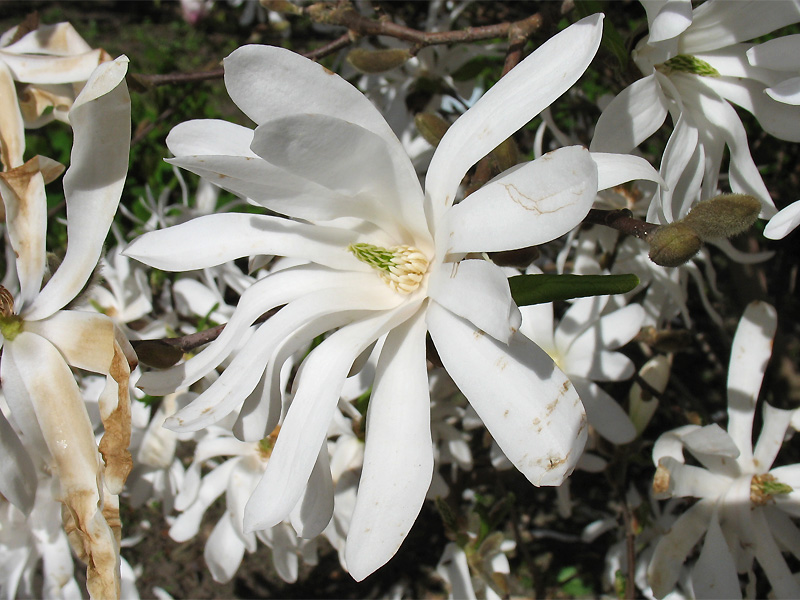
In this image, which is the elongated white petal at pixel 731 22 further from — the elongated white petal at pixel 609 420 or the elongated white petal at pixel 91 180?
the elongated white petal at pixel 91 180

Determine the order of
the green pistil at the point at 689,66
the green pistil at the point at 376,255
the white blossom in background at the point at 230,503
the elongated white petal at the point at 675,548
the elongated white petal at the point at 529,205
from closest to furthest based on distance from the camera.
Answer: the elongated white petal at the point at 529,205 < the green pistil at the point at 376,255 < the green pistil at the point at 689,66 < the elongated white petal at the point at 675,548 < the white blossom in background at the point at 230,503

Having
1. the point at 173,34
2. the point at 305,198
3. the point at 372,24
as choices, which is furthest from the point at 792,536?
the point at 173,34

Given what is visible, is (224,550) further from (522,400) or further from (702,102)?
(702,102)

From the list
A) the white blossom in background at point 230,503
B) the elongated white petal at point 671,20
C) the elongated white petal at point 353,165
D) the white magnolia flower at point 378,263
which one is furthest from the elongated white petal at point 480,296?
the white blossom in background at point 230,503

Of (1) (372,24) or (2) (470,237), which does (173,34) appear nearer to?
(1) (372,24)

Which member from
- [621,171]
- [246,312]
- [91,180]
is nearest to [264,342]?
[246,312]

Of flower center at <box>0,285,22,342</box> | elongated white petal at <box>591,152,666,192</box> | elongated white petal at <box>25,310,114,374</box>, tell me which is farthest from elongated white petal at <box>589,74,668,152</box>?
flower center at <box>0,285,22,342</box>
